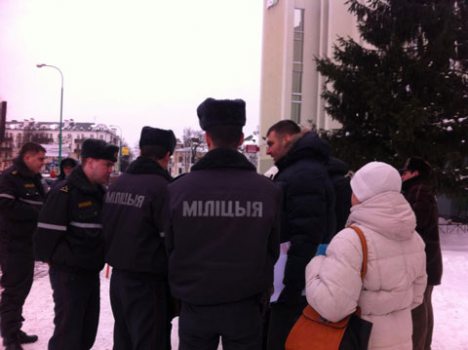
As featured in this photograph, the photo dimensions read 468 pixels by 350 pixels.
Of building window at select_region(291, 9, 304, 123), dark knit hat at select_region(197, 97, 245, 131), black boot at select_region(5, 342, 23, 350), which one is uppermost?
building window at select_region(291, 9, 304, 123)

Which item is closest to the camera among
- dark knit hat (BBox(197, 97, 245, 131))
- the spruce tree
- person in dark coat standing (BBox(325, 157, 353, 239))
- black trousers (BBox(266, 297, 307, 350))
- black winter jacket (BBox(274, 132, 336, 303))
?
dark knit hat (BBox(197, 97, 245, 131))

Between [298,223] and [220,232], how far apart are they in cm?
70

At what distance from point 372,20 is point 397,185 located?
1141 cm

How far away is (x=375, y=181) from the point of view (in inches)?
89.2

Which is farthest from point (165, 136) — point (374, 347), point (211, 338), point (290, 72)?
point (290, 72)

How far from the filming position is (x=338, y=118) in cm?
1233

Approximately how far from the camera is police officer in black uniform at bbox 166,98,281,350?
2.21 meters

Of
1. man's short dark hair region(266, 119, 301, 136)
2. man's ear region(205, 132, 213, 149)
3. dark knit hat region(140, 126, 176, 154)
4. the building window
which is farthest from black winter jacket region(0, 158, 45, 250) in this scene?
the building window

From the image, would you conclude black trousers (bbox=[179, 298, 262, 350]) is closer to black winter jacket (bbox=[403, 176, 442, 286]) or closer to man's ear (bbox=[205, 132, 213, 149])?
man's ear (bbox=[205, 132, 213, 149])

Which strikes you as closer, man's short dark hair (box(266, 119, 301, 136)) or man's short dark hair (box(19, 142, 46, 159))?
man's short dark hair (box(266, 119, 301, 136))

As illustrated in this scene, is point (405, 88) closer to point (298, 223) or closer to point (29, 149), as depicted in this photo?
point (29, 149)

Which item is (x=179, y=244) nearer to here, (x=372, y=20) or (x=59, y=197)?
(x=59, y=197)

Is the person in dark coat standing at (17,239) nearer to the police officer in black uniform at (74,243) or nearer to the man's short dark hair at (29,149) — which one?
the man's short dark hair at (29,149)

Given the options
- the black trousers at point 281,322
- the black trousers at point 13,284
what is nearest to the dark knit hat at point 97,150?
the black trousers at point 13,284
